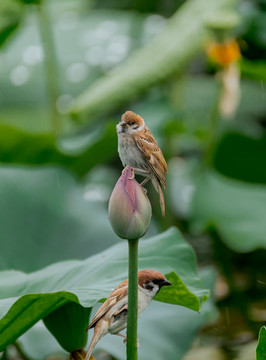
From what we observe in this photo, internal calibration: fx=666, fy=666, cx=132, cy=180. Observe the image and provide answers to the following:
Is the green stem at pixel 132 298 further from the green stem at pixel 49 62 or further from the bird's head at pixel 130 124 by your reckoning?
the green stem at pixel 49 62

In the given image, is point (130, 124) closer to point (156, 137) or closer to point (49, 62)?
point (156, 137)

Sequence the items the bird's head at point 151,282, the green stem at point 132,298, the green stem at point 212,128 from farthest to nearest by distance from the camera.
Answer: the green stem at point 212,128, the bird's head at point 151,282, the green stem at point 132,298

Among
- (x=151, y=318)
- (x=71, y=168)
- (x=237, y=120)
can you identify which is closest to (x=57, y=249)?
(x=151, y=318)

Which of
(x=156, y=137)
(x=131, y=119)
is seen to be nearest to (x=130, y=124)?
(x=131, y=119)

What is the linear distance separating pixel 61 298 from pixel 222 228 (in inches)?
52.0

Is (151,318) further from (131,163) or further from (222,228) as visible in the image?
(131,163)

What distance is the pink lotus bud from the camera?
0.87m

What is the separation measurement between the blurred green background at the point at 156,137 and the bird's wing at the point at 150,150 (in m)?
0.82

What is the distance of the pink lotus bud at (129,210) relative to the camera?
0.87m

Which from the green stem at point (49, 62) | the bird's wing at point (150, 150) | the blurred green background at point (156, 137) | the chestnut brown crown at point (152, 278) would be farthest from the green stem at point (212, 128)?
the chestnut brown crown at point (152, 278)

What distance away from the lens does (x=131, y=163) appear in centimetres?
104

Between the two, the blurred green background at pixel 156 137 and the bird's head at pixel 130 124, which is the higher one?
the bird's head at pixel 130 124

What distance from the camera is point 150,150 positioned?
105cm

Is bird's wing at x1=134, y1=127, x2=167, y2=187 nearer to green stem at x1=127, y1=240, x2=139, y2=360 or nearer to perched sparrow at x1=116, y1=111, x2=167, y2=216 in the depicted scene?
perched sparrow at x1=116, y1=111, x2=167, y2=216
